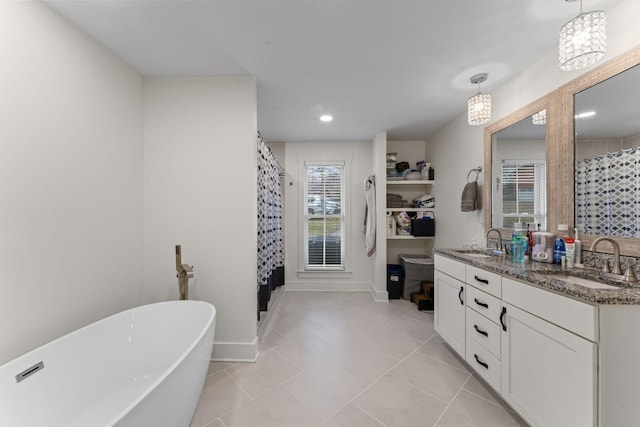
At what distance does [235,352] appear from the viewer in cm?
215

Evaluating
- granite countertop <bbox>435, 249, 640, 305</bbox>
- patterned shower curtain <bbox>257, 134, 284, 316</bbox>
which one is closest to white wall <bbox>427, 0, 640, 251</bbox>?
granite countertop <bbox>435, 249, 640, 305</bbox>

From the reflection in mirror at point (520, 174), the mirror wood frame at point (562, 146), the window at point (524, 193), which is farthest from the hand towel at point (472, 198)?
the mirror wood frame at point (562, 146)

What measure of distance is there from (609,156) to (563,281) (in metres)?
0.84

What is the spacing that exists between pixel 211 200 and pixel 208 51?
1.14 m

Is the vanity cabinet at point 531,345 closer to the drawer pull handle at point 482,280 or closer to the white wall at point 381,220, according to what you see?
the drawer pull handle at point 482,280

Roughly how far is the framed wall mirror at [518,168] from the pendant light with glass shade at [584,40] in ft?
2.03

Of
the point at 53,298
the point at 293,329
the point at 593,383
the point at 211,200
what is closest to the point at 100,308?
the point at 53,298

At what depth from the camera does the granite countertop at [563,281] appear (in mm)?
1037

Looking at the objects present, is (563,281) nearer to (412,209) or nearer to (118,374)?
(412,209)

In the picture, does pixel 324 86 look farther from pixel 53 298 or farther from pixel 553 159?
pixel 53 298

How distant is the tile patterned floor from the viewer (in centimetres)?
152

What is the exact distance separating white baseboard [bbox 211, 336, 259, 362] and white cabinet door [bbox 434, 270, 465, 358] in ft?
5.53

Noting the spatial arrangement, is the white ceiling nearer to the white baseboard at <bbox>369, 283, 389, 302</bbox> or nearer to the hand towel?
the hand towel

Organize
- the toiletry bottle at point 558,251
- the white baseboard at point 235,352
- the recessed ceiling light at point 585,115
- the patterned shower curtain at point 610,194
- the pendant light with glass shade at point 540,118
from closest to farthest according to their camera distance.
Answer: the patterned shower curtain at point 610,194
the recessed ceiling light at point 585,115
the toiletry bottle at point 558,251
the pendant light with glass shade at point 540,118
the white baseboard at point 235,352
